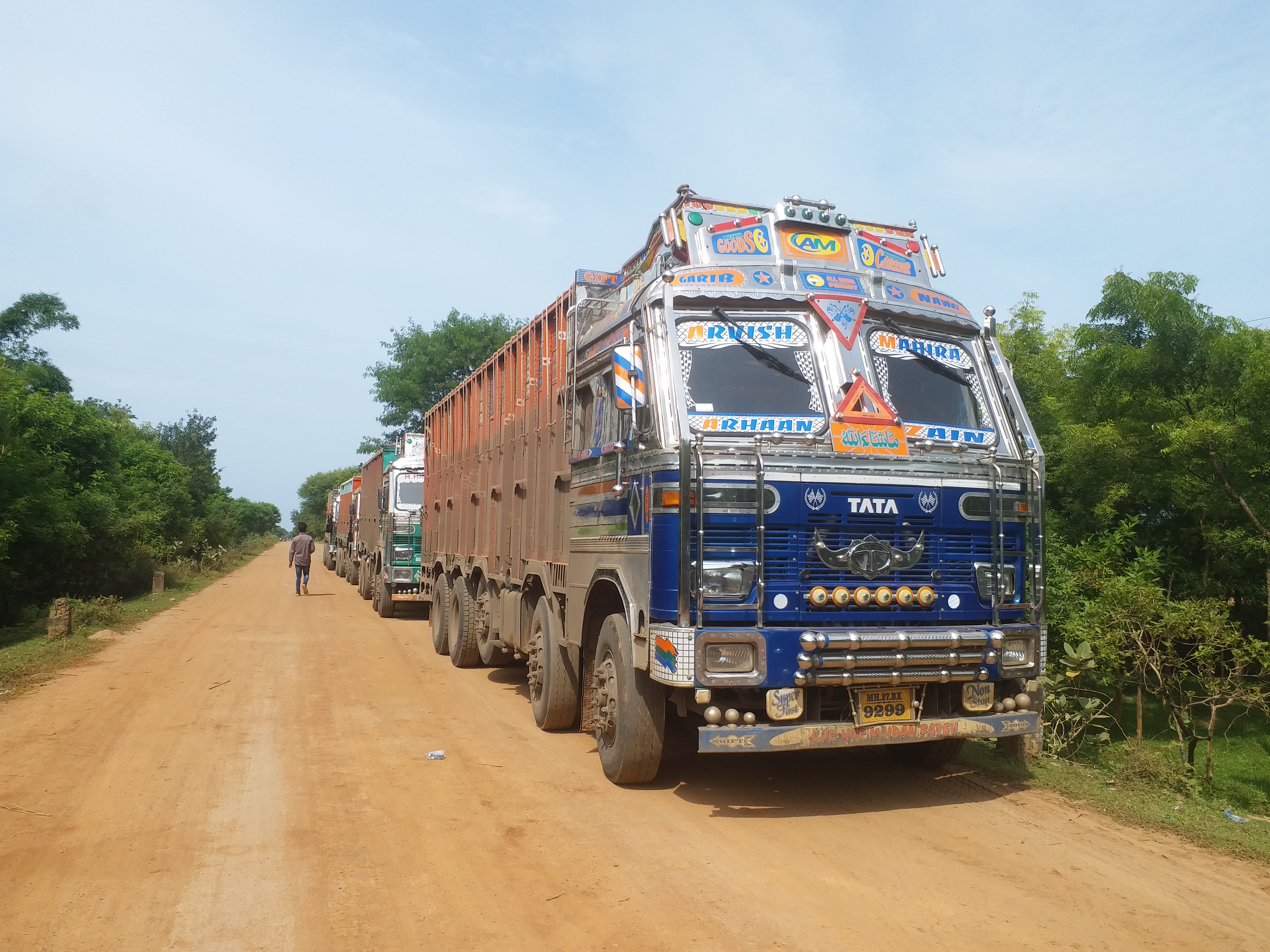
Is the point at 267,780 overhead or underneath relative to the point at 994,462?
underneath

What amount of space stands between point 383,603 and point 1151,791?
49.1ft

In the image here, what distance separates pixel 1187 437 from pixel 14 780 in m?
11.7

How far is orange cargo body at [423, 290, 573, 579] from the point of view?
7797 millimetres

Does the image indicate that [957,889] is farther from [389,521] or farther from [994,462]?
[389,521]

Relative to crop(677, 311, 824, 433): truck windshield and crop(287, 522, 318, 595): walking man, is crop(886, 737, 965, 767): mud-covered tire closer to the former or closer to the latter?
crop(677, 311, 824, 433): truck windshield

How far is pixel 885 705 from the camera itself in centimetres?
540

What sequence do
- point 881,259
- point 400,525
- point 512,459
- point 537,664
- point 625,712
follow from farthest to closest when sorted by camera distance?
point 400,525
point 512,459
point 537,664
point 881,259
point 625,712

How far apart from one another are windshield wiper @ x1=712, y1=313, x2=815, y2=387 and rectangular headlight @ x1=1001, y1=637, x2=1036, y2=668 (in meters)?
1.97

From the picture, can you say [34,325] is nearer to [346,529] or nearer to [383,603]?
[346,529]

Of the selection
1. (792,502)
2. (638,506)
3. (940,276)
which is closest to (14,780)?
(638,506)

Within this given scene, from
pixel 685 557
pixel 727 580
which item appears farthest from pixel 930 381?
pixel 685 557

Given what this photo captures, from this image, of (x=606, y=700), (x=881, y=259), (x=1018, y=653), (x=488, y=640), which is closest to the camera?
(x=1018, y=653)

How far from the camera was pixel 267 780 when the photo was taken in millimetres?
6199

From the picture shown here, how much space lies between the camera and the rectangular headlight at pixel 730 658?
508cm
